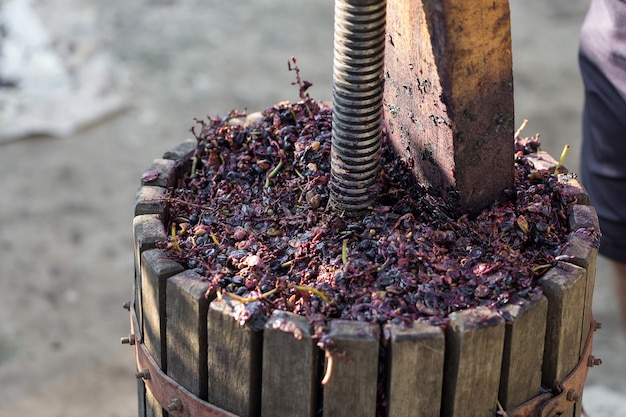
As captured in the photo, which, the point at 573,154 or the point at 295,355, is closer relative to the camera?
the point at 295,355

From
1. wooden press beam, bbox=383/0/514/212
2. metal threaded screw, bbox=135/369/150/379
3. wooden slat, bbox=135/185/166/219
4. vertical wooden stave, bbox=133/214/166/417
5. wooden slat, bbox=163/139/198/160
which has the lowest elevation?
metal threaded screw, bbox=135/369/150/379

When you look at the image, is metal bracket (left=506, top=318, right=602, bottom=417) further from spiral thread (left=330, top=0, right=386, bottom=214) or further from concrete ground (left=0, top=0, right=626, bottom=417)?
concrete ground (left=0, top=0, right=626, bottom=417)

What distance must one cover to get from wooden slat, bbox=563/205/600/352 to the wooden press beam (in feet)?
0.58

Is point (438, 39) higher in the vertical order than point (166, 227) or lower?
higher

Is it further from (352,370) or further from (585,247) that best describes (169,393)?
(585,247)

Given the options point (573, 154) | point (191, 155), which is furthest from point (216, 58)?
point (191, 155)

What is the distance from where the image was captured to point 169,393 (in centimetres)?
190

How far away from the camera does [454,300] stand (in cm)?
176

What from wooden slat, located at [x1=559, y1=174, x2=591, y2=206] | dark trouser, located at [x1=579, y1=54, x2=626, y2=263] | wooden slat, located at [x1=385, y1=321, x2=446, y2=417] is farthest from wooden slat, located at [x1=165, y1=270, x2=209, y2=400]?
dark trouser, located at [x1=579, y1=54, x2=626, y2=263]

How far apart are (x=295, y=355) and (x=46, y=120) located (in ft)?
14.0

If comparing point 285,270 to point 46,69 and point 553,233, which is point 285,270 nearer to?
point 553,233

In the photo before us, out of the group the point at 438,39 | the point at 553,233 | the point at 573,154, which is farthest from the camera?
the point at 573,154

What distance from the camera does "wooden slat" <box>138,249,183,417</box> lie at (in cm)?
183

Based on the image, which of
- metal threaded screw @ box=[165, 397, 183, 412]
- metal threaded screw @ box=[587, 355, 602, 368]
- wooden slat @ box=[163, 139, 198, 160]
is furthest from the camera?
wooden slat @ box=[163, 139, 198, 160]
